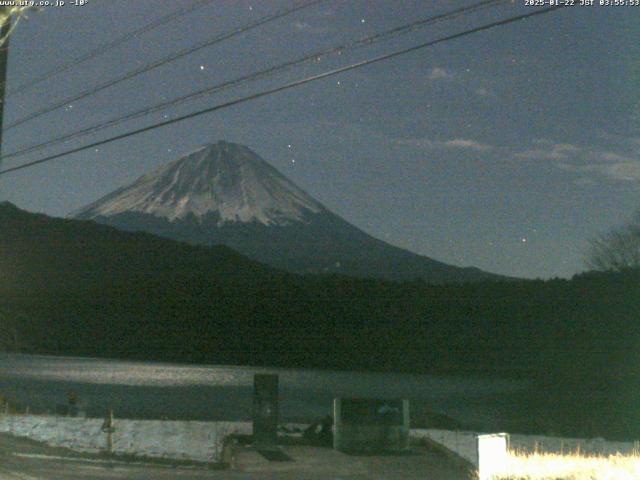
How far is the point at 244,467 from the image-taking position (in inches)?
755

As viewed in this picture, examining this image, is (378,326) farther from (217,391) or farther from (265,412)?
(265,412)

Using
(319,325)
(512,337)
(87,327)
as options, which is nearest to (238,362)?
(319,325)

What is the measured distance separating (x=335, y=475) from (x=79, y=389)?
228 feet

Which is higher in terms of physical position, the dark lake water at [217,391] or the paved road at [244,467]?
the paved road at [244,467]

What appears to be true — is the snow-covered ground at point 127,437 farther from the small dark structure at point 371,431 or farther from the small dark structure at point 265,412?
the small dark structure at point 371,431

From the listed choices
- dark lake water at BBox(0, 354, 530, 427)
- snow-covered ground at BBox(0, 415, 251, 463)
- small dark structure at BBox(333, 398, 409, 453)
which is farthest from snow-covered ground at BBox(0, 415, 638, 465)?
dark lake water at BBox(0, 354, 530, 427)

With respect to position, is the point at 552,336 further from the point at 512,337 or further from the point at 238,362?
the point at 238,362

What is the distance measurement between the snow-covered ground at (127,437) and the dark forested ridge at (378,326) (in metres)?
63.9

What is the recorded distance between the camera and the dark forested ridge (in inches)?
4080

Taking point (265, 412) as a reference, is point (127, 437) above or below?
below

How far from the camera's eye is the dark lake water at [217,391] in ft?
212

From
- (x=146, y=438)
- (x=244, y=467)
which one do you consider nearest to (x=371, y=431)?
(x=244, y=467)

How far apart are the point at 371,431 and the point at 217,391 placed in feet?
233

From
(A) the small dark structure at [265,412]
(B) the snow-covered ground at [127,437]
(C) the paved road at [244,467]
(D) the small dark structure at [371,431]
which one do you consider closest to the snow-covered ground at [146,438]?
(B) the snow-covered ground at [127,437]
